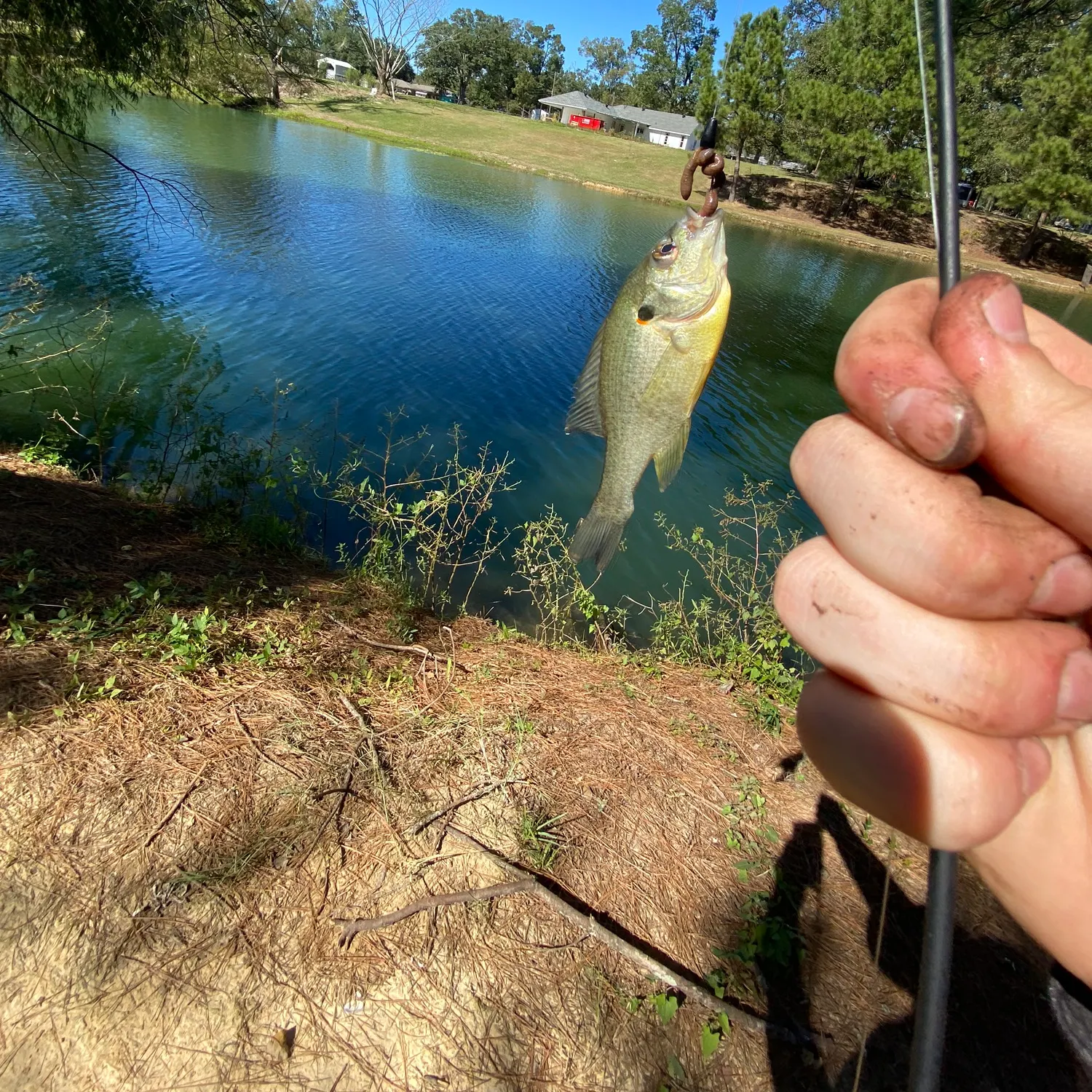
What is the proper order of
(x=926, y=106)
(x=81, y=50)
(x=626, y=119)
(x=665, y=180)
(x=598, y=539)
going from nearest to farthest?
1. (x=926, y=106)
2. (x=598, y=539)
3. (x=81, y=50)
4. (x=665, y=180)
5. (x=626, y=119)

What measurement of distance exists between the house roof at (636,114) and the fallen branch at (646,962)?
250 ft

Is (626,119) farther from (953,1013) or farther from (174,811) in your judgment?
(953,1013)

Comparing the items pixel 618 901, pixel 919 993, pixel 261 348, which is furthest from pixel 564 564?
pixel 261 348

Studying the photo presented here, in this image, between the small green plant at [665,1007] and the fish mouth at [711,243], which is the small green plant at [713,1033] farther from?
the fish mouth at [711,243]

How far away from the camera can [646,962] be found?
3180 millimetres

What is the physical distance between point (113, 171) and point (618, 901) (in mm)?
27559

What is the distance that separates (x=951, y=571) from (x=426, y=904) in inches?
120

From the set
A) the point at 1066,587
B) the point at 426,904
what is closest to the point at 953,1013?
the point at 426,904

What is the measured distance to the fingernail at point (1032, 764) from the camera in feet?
4.40

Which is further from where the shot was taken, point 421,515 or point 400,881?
point 421,515

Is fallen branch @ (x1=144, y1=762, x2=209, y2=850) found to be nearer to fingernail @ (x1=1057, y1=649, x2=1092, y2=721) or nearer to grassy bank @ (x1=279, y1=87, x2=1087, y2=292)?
fingernail @ (x1=1057, y1=649, x2=1092, y2=721)

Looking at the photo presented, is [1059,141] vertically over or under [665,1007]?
over

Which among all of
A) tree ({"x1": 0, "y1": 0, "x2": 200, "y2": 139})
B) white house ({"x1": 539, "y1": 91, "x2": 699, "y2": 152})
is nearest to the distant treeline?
tree ({"x1": 0, "y1": 0, "x2": 200, "y2": 139})

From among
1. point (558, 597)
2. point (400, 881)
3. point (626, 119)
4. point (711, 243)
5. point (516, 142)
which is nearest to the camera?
point (711, 243)
